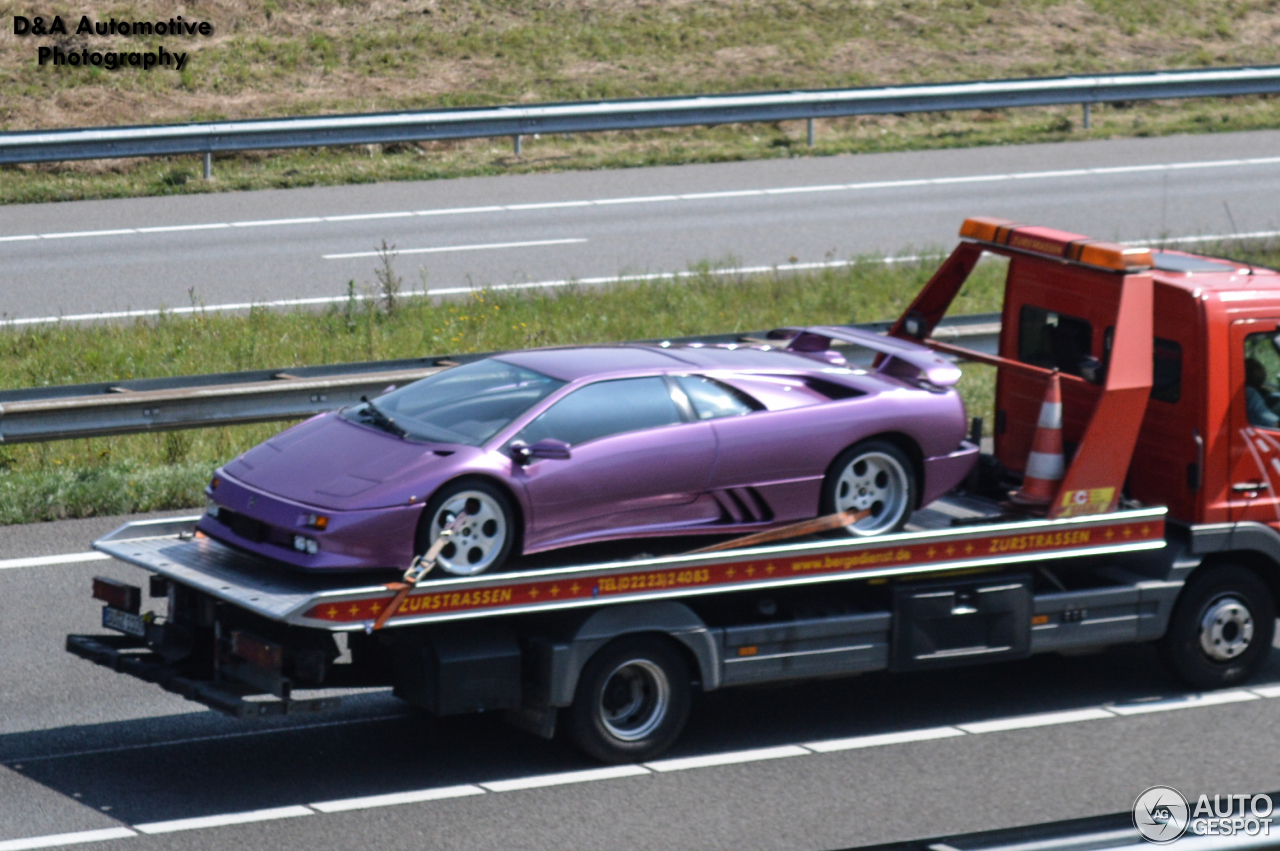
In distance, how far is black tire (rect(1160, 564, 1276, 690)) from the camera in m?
9.62

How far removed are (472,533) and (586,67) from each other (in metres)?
21.2

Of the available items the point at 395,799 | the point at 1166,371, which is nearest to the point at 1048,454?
the point at 1166,371

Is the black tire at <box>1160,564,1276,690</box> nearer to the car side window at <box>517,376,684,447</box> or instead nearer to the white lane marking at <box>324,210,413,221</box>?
the car side window at <box>517,376,684,447</box>

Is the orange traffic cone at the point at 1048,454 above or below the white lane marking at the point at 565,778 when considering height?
above

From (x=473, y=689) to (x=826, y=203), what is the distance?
15.9 meters

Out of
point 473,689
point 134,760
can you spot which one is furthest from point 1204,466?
point 134,760

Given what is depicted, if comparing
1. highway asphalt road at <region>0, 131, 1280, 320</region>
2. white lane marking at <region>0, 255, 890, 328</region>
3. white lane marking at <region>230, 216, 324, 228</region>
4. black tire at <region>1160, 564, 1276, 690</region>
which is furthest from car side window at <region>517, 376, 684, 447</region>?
white lane marking at <region>230, 216, 324, 228</region>

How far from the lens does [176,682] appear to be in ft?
26.2

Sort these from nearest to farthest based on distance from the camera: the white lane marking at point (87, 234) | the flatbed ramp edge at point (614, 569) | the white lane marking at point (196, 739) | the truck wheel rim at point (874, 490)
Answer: the flatbed ramp edge at point (614, 569) → the white lane marking at point (196, 739) → the truck wheel rim at point (874, 490) → the white lane marking at point (87, 234)

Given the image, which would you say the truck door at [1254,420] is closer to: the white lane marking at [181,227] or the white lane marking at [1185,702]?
the white lane marking at [1185,702]

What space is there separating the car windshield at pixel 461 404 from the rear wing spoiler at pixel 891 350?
186 cm

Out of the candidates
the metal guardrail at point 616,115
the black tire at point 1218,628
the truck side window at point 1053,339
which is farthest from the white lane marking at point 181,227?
the black tire at point 1218,628

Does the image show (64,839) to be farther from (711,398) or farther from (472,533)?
(711,398)

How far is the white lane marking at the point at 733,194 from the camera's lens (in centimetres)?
2111
